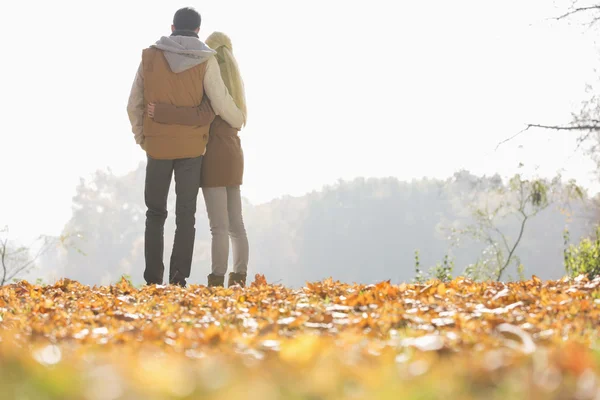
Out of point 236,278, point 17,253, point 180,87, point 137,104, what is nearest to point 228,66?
point 180,87

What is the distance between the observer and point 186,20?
6.91 m

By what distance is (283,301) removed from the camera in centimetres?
462

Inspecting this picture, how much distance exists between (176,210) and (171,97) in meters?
0.97

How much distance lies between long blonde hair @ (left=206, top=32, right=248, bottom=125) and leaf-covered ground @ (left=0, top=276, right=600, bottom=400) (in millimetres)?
1935

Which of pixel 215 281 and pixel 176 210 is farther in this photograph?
pixel 215 281

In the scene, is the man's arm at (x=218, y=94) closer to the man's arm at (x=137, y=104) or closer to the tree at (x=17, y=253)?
the man's arm at (x=137, y=104)

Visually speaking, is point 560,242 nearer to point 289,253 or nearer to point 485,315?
point 289,253

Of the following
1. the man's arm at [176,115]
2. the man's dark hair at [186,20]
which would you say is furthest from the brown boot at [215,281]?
the man's dark hair at [186,20]

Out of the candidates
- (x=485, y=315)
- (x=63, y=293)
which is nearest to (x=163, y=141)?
(x=63, y=293)

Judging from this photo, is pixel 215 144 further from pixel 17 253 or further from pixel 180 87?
pixel 17 253

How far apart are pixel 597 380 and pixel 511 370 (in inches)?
10.6

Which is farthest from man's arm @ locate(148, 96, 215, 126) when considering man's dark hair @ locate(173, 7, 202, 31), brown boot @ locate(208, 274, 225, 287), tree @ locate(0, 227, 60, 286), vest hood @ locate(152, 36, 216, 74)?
tree @ locate(0, 227, 60, 286)

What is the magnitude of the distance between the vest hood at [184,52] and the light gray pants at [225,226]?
1111 mm

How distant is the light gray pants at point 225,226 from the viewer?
272 inches
